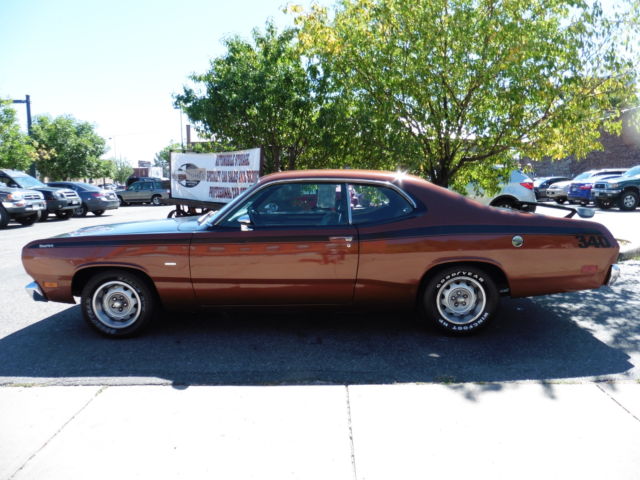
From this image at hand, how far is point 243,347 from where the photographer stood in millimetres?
4148

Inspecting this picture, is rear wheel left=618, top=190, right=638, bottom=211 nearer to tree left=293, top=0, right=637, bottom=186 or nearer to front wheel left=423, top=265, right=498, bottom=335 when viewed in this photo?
tree left=293, top=0, right=637, bottom=186

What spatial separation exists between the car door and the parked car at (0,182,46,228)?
1366 cm

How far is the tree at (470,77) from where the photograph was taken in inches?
273

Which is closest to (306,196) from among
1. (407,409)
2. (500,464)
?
(407,409)

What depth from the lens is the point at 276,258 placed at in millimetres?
4125

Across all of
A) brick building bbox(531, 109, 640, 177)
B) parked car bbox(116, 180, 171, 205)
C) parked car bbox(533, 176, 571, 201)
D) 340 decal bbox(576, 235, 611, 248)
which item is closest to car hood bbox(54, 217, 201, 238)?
340 decal bbox(576, 235, 611, 248)

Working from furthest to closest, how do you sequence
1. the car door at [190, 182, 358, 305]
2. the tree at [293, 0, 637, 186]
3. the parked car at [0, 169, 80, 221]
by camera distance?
the parked car at [0, 169, 80, 221] → the tree at [293, 0, 637, 186] → the car door at [190, 182, 358, 305]

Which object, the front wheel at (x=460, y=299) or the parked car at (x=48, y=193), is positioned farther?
the parked car at (x=48, y=193)

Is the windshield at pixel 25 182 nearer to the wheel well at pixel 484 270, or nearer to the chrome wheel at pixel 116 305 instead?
the chrome wheel at pixel 116 305

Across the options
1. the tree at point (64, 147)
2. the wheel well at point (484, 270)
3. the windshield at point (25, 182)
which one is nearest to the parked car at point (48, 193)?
the windshield at point (25, 182)

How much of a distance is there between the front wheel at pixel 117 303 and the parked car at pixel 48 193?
48.0 ft

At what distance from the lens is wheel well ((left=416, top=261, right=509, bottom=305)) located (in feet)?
13.9

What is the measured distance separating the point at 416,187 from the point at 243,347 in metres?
2.04

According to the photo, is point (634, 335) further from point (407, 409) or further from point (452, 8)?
point (452, 8)
